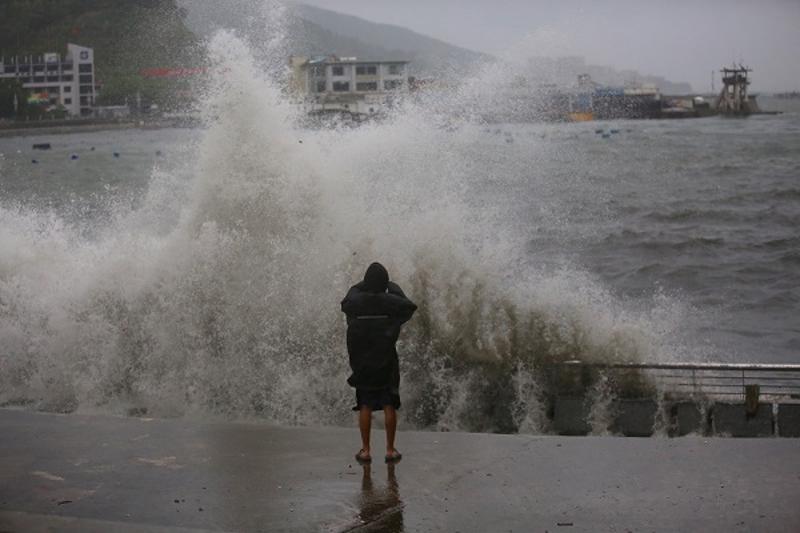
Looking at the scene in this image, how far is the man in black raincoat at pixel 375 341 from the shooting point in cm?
786

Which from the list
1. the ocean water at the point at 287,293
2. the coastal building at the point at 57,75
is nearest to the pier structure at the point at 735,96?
the coastal building at the point at 57,75

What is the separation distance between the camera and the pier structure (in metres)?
125

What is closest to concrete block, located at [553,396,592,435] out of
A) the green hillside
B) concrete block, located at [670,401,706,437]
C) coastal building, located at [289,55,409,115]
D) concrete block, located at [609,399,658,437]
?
concrete block, located at [609,399,658,437]

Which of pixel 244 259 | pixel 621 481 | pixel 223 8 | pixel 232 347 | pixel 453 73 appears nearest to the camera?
pixel 621 481

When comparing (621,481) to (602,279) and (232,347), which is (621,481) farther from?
(602,279)

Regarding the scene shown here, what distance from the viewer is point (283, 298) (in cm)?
1334

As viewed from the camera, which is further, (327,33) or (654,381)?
(327,33)

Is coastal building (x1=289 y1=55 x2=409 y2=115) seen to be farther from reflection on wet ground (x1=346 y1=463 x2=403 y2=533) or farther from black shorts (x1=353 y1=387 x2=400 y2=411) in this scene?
reflection on wet ground (x1=346 y1=463 x2=403 y2=533)

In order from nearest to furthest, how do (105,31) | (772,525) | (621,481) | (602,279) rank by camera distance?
1. (772,525)
2. (621,481)
3. (602,279)
4. (105,31)

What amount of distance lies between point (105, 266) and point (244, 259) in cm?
190

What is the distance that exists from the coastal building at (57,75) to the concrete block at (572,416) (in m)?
63.6

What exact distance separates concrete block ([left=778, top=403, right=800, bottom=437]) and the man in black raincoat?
377 cm

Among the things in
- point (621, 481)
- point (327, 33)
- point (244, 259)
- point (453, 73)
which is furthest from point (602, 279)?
point (327, 33)

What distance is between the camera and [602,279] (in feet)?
79.5
